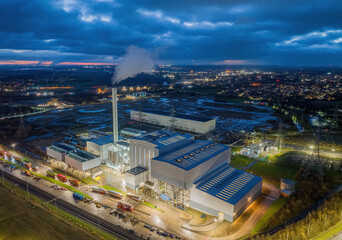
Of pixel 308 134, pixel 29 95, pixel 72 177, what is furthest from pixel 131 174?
pixel 29 95

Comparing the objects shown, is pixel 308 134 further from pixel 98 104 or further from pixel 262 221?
pixel 98 104

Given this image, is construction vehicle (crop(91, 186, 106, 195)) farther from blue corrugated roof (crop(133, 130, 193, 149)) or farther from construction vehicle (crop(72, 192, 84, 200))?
blue corrugated roof (crop(133, 130, 193, 149))

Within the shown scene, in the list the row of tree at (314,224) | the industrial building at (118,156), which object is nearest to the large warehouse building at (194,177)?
the industrial building at (118,156)

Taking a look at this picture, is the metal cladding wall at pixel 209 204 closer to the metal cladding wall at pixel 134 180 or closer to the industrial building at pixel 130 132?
the metal cladding wall at pixel 134 180

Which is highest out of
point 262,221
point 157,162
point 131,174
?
point 157,162

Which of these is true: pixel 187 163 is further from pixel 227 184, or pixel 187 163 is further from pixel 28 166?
pixel 28 166

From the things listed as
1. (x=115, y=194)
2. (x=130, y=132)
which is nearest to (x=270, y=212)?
(x=115, y=194)
